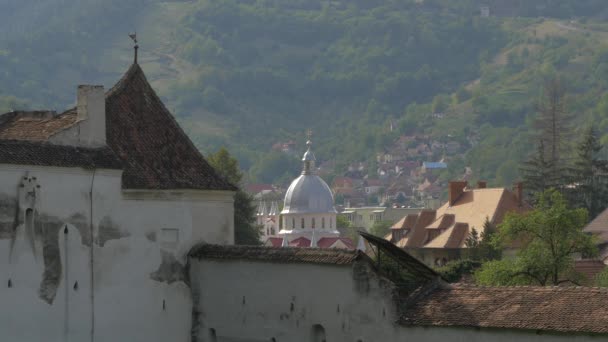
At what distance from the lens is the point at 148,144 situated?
43.0 metres

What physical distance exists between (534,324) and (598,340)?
5.08 ft

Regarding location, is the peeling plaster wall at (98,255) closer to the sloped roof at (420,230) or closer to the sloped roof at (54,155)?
the sloped roof at (54,155)

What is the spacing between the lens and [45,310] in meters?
38.3

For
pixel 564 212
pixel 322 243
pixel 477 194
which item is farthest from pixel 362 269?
pixel 322 243

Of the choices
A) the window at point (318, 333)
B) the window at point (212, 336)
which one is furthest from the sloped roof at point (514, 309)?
the window at point (212, 336)

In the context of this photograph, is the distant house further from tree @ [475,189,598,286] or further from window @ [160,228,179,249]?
window @ [160,228,179,249]

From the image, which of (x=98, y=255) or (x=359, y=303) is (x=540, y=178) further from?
(x=359, y=303)

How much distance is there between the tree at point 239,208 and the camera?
85875 mm

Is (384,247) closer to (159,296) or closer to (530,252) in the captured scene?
(159,296)

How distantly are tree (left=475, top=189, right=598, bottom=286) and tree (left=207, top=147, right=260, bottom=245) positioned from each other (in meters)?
26.1

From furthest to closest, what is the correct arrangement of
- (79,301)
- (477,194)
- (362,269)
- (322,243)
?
(322,243)
(477,194)
(79,301)
(362,269)

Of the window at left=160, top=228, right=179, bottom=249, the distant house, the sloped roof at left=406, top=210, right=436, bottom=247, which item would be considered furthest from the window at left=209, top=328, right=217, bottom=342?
the sloped roof at left=406, top=210, right=436, bottom=247

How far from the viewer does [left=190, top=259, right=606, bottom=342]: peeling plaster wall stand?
35.3m

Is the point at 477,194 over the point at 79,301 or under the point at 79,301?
over
